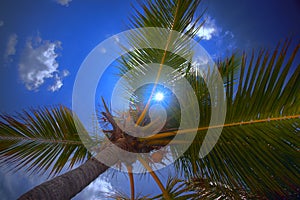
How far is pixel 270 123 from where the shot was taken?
1.82m

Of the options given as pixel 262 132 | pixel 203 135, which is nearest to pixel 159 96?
pixel 203 135

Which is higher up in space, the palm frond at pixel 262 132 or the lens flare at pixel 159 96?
the lens flare at pixel 159 96

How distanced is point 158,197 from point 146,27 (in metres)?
2.46

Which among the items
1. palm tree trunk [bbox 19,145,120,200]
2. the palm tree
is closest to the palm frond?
the palm tree

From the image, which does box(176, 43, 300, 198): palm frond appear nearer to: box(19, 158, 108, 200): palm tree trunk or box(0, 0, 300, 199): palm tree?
box(0, 0, 300, 199): palm tree

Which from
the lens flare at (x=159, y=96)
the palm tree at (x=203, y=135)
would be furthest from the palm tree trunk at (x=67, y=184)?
the lens flare at (x=159, y=96)

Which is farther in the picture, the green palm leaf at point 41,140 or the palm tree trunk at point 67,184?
the green palm leaf at point 41,140

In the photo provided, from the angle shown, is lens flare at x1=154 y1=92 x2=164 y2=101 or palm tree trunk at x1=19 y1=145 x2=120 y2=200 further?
lens flare at x1=154 y1=92 x2=164 y2=101

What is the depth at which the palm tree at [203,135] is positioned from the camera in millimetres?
1758

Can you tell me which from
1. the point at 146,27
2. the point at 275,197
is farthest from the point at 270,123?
the point at 146,27

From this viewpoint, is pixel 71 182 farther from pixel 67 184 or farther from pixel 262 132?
pixel 262 132

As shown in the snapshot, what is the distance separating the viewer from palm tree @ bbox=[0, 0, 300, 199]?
1.76 metres

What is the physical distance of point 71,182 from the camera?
1795mm

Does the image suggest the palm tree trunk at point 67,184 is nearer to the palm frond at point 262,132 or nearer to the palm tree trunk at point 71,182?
the palm tree trunk at point 71,182
